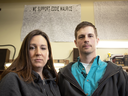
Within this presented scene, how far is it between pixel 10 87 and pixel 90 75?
2.19 ft

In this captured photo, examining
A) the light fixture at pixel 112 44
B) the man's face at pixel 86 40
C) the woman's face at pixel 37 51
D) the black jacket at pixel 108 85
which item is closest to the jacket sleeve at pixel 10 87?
the woman's face at pixel 37 51

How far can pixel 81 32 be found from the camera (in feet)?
3.66

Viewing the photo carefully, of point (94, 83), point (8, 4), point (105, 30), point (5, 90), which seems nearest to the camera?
point (5, 90)

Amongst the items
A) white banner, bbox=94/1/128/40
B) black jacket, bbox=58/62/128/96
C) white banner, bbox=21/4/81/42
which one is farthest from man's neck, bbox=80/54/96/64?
white banner, bbox=94/1/128/40

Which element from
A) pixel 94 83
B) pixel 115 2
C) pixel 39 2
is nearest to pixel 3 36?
pixel 39 2

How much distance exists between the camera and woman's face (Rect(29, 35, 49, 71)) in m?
0.91

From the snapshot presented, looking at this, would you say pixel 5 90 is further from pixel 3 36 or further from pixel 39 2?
pixel 39 2

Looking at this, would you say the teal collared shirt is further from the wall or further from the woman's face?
the wall

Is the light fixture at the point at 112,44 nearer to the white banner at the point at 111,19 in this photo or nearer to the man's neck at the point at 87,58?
the white banner at the point at 111,19

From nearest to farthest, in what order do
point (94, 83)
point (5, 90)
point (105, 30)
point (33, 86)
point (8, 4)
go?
1. point (5, 90)
2. point (33, 86)
3. point (94, 83)
4. point (105, 30)
5. point (8, 4)

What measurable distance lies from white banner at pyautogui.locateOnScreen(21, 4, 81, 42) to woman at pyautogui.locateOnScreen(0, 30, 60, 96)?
5.28ft

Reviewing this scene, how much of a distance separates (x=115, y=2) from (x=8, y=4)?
2.98 metres

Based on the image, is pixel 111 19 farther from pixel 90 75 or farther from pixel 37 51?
pixel 37 51

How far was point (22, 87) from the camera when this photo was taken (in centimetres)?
75
